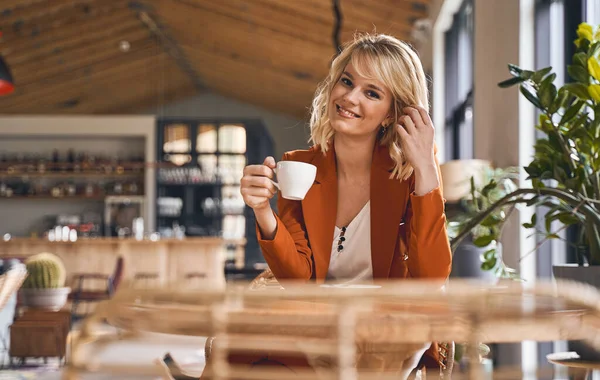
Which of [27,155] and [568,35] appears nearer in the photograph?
[568,35]

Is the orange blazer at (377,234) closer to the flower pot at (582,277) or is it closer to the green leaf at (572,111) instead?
the flower pot at (582,277)

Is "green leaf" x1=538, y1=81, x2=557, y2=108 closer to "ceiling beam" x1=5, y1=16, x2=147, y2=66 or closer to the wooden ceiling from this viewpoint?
the wooden ceiling

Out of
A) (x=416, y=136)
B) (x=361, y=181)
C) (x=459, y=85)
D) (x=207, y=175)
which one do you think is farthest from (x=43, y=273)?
(x=207, y=175)

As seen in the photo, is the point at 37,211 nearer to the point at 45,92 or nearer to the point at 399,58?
the point at 45,92

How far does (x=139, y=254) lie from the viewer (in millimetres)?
10180

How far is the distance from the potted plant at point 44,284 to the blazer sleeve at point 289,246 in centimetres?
381

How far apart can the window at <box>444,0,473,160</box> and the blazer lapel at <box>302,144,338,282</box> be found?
4939mm

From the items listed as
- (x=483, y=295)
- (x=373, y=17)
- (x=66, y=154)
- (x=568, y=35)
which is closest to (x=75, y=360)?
(x=483, y=295)

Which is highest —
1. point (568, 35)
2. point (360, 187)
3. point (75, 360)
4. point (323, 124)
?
point (568, 35)

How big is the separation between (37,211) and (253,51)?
476 centimetres

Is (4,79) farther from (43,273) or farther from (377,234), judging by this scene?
(377,234)

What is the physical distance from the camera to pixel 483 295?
639mm

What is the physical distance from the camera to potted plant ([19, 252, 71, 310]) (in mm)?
5223

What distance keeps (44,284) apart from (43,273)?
13 cm
